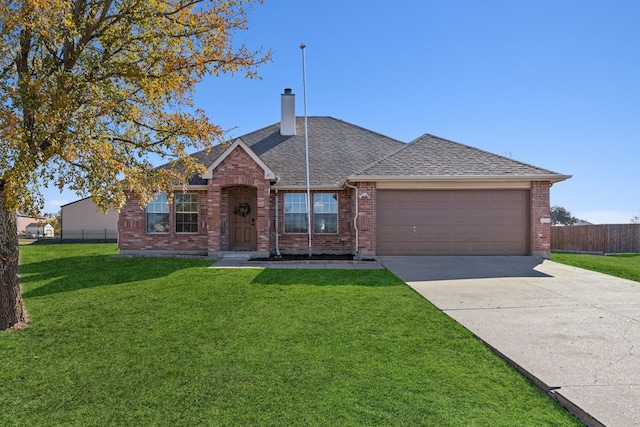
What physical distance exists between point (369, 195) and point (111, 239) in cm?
2577

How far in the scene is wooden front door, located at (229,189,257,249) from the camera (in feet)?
46.9

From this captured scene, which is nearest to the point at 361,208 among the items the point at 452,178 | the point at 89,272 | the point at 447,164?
the point at 452,178

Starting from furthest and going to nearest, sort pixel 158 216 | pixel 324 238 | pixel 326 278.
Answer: pixel 158 216 < pixel 324 238 < pixel 326 278

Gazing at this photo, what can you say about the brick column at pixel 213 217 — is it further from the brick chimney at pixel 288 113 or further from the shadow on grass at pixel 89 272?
the brick chimney at pixel 288 113

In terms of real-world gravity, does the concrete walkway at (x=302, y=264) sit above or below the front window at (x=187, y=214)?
below

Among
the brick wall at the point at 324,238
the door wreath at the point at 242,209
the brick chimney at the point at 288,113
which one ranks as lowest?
the brick wall at the point at 324,238

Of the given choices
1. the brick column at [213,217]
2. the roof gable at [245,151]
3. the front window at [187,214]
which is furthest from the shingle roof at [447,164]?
the front window at [187,214]

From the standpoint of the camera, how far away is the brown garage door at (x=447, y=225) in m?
12.7

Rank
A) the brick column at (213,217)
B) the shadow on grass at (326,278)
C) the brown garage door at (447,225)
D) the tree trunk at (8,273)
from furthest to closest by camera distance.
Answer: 1. the brick column at (213,217)
2. the brown garage door at (447,225)
3. the shadow on grass at (326,278)
4. the tree trunk at (8,273)

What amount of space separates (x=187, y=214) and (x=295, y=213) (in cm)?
441

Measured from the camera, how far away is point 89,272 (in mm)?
10422

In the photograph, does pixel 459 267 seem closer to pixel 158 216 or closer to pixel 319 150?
pixel 319 150

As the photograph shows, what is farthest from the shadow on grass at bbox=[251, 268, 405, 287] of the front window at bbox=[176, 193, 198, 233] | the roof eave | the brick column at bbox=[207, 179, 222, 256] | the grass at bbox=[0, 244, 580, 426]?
the front window at bbox=[176, 193, 198, 233]

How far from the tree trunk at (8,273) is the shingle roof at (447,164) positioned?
9240 millimetres
